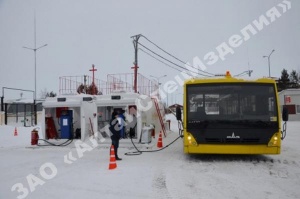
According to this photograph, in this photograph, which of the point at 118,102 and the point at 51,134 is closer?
the point at 118,102

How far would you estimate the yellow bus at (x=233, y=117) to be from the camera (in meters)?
9.64

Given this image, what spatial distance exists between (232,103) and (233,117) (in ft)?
1.58

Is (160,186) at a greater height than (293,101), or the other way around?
Result: (293,101)

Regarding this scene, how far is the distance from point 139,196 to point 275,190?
3092 millimetres

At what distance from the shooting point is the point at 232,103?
1001 centimetres

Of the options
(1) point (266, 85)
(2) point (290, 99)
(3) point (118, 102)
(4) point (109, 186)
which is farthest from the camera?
(2) point (290, 99)

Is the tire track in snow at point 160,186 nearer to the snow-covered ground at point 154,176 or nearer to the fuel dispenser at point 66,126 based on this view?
the snow-covered ground at point 154,176

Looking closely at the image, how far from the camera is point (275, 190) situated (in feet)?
22.1

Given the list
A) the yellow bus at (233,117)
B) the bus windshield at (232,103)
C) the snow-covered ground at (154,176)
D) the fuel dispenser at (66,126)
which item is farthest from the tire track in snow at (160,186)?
the fuel dispenser at (66,126)

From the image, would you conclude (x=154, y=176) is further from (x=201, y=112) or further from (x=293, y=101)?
(x=293, y=101)

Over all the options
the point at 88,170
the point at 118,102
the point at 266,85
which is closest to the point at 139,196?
the point at 88,170

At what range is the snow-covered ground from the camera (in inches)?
266

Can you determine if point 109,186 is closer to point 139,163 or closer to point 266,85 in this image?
point 139,163

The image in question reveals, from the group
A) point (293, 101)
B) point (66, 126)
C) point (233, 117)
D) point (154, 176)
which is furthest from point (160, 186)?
point (293, 101)
